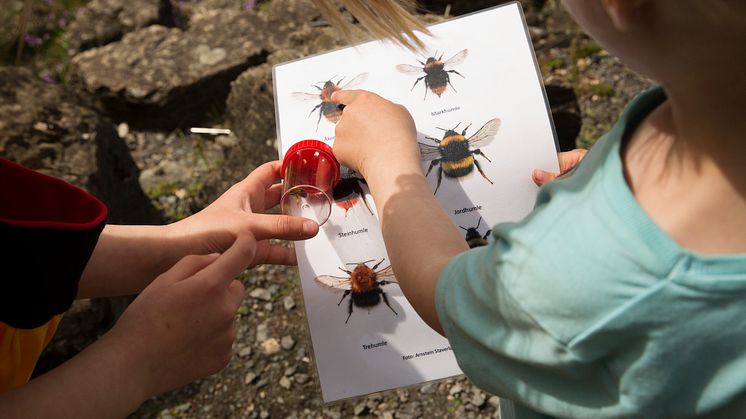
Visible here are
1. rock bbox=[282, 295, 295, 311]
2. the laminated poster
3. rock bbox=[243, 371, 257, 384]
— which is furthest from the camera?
rock bbox=[282, 295, 295, 311]

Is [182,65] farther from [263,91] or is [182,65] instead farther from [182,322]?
[182,322]

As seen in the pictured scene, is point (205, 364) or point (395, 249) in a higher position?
point (395, 249)

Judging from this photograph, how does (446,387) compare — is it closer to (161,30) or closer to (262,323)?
(262,323)

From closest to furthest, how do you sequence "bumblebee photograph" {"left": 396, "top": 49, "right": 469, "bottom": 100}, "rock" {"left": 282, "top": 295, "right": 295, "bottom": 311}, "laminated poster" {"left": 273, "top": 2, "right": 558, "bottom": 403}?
"laminated poster" {"left": 273, "top": 2, "right": 558, "bottom": 403}, "bumblebee photograph" {"left": 396, "top": 49, "right": 469, "bottom": 100}, "rock" {"left": 282, "top": 295, "right": 295, "bottom": 311}

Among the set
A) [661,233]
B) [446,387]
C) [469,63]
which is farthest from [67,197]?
[446,387]

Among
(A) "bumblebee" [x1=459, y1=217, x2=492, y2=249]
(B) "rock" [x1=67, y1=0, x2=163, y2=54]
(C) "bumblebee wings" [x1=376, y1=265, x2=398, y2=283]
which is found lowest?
(B) "rock" [x1=67, y1=0, x2=163, y2=54]

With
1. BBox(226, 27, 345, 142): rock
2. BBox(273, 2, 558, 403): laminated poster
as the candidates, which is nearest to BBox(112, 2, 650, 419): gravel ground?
BBox(226, 27, 345, 142): rock

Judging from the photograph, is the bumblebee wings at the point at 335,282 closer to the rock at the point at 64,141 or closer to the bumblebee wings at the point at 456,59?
A: the bumblebee wings at the point at 456,59

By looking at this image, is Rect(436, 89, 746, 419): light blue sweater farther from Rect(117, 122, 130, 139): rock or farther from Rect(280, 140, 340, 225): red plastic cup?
Rect(117, 122, 130, 139): rock
